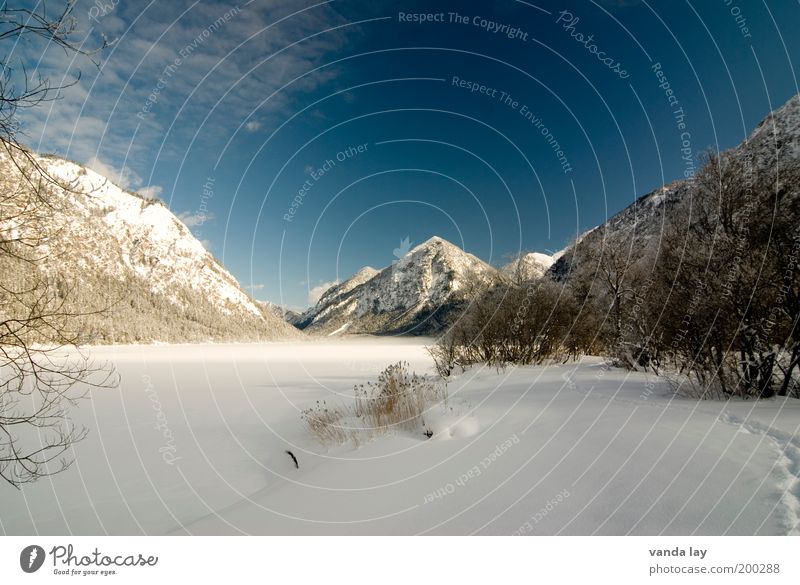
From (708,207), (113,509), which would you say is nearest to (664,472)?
(708,207)

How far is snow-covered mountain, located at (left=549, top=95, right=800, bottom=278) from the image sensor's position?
8.98 m

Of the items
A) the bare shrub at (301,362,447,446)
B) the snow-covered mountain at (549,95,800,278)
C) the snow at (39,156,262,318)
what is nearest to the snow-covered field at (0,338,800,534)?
the bare shrub at (301,362,447,446)

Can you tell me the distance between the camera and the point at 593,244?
19.7m

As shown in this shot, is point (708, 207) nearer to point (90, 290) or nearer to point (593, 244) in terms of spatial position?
point (593, 244)

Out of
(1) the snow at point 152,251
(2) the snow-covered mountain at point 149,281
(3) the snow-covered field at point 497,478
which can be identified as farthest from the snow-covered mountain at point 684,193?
(1) the snow at point 152,251

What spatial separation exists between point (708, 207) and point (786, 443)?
20.5 feet

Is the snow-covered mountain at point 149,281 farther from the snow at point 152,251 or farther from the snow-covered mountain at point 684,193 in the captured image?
the snow-covered mountain at point 684,193

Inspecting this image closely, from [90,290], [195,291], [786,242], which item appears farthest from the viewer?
[195,291]

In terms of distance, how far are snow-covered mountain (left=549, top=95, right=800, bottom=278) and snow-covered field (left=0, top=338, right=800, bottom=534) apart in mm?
5375

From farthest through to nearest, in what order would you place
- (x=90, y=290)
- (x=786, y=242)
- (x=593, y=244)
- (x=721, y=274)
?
(x=90, y=290) → (x=593, y=244) → (x=721, y=274) → (x=786, y=242)

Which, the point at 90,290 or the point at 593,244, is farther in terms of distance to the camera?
the point at 90,290

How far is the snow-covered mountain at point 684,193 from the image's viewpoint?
898 centimetres

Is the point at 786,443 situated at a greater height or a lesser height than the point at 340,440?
greater

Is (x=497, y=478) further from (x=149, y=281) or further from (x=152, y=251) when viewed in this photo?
(x=152, y=251)
